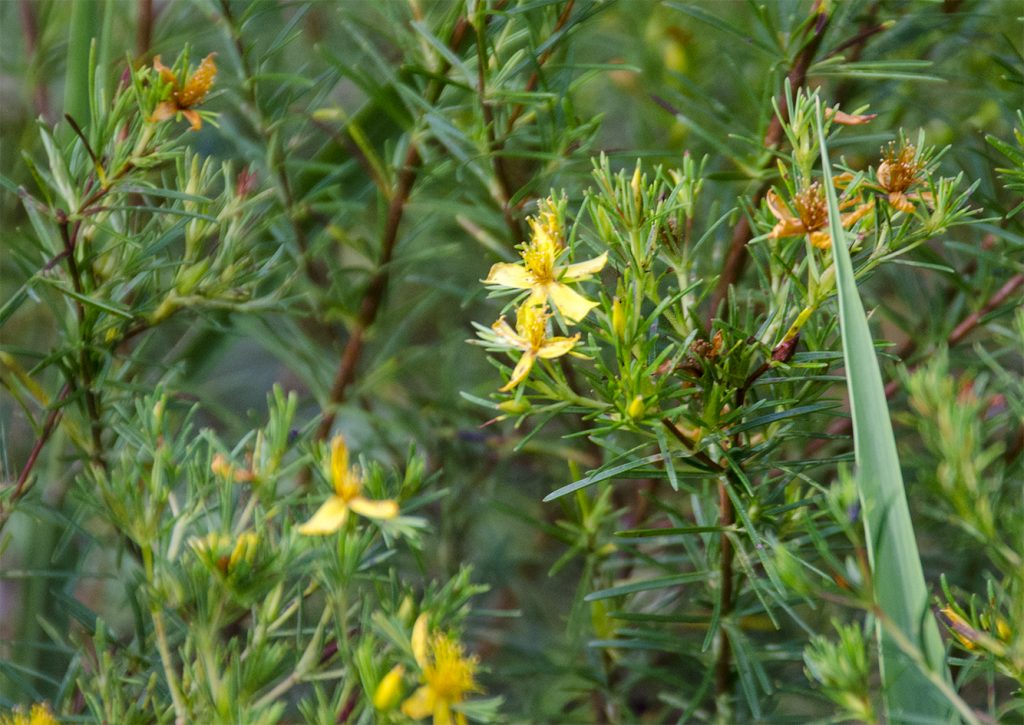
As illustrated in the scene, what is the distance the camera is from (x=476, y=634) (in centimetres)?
83

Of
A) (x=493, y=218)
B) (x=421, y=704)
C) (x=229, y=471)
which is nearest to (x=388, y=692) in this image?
(x=421, y=704)

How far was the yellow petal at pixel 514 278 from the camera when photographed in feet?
1.52

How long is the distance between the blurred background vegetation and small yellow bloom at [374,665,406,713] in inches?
5.3

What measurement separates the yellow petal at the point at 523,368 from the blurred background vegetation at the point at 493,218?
0.15m

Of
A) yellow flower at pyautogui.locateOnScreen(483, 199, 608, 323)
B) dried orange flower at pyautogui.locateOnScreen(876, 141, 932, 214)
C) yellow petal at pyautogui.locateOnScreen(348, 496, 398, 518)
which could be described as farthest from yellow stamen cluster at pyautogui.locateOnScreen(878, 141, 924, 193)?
yellow petal at pyautogui.locateOnScreen(348, 496, 398, 518)

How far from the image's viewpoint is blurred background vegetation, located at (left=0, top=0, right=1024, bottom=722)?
2.03 feet

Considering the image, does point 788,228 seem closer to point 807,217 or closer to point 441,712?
point 807,217

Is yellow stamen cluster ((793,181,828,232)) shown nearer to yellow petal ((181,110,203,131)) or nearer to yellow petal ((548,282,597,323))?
yellow petal ((548,282,597,323))

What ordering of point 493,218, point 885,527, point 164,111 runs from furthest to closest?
point 493,218 < point 164,111 < point 885,527

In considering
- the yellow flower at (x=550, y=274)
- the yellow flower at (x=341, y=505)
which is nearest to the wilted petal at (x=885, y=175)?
the yellow flower at (x=550, y=274)

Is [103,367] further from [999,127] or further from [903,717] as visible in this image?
[999,127]

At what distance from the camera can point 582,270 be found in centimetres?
45

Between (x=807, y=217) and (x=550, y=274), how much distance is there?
12cm

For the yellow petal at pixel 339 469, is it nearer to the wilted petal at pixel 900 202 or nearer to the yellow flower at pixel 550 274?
the yellow flower at pixel 550 274
